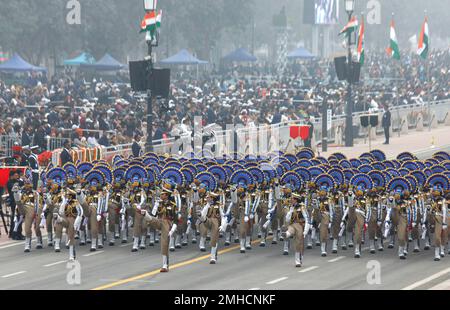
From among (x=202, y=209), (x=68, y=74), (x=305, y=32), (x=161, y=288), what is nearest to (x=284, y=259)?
(x=202, y=209)

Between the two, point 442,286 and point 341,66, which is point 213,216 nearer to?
point 442,286

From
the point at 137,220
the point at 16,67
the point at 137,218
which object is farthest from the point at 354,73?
the point at 137,220

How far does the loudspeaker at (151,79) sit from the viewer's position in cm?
4197

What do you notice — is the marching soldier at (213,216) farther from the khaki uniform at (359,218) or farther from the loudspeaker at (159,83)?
the loudspeaker at (159,83)

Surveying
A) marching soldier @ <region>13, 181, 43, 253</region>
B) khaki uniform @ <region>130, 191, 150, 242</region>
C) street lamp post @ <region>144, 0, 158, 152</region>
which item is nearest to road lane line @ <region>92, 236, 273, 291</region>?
khaki uniform @ <region>130, 191, 150, 242</region>

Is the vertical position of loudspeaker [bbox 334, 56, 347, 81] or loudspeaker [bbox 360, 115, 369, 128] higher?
loudspeaker [bbox 334, 56, 347, 81]

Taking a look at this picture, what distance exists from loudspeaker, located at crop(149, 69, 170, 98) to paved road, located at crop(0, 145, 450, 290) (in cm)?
791

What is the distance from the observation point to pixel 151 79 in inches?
1656

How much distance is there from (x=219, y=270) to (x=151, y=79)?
1190cm

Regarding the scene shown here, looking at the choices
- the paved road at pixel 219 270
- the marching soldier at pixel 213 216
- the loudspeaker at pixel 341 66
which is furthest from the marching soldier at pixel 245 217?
the loudspeaker at pixel 341 66

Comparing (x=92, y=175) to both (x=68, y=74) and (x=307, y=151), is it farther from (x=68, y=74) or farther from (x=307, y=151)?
(x=68, y=74)

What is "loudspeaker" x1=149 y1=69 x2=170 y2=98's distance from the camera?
41.9 metres

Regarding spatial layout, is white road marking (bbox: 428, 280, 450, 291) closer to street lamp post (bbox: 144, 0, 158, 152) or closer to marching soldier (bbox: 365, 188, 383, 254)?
marching soldier (bbox: 365, 188, 383, 254)

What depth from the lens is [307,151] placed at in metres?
41.0
